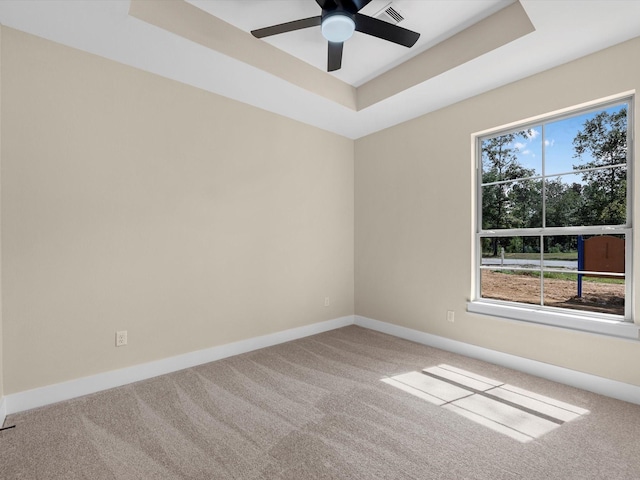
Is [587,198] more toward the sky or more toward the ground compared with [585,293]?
more toward the sky

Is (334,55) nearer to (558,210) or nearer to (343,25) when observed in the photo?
(343,25)

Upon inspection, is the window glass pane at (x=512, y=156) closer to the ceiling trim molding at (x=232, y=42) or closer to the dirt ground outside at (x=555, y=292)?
the dirt ground outside at (x=555, y=292)

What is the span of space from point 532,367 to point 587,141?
1.99m

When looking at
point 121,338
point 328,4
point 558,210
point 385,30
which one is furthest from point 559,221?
point 121,338

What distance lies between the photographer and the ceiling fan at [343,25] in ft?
6.46

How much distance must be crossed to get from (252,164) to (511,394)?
3.16 metres

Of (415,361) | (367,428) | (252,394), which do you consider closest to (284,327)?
(252,394)

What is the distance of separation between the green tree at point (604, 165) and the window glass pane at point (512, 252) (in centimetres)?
44

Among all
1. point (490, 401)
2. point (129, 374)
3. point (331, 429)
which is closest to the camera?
point (331, 429)

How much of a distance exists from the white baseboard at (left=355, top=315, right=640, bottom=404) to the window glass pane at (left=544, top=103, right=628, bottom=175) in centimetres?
170

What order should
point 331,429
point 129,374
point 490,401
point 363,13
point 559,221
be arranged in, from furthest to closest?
1. point 559,221
2. point 129,374
3. point 363,13
4. point 490,401
5. point 331,429

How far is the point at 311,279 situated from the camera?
154 inches

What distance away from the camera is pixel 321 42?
270 centimetres

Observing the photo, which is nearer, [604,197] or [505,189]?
[604,197]
